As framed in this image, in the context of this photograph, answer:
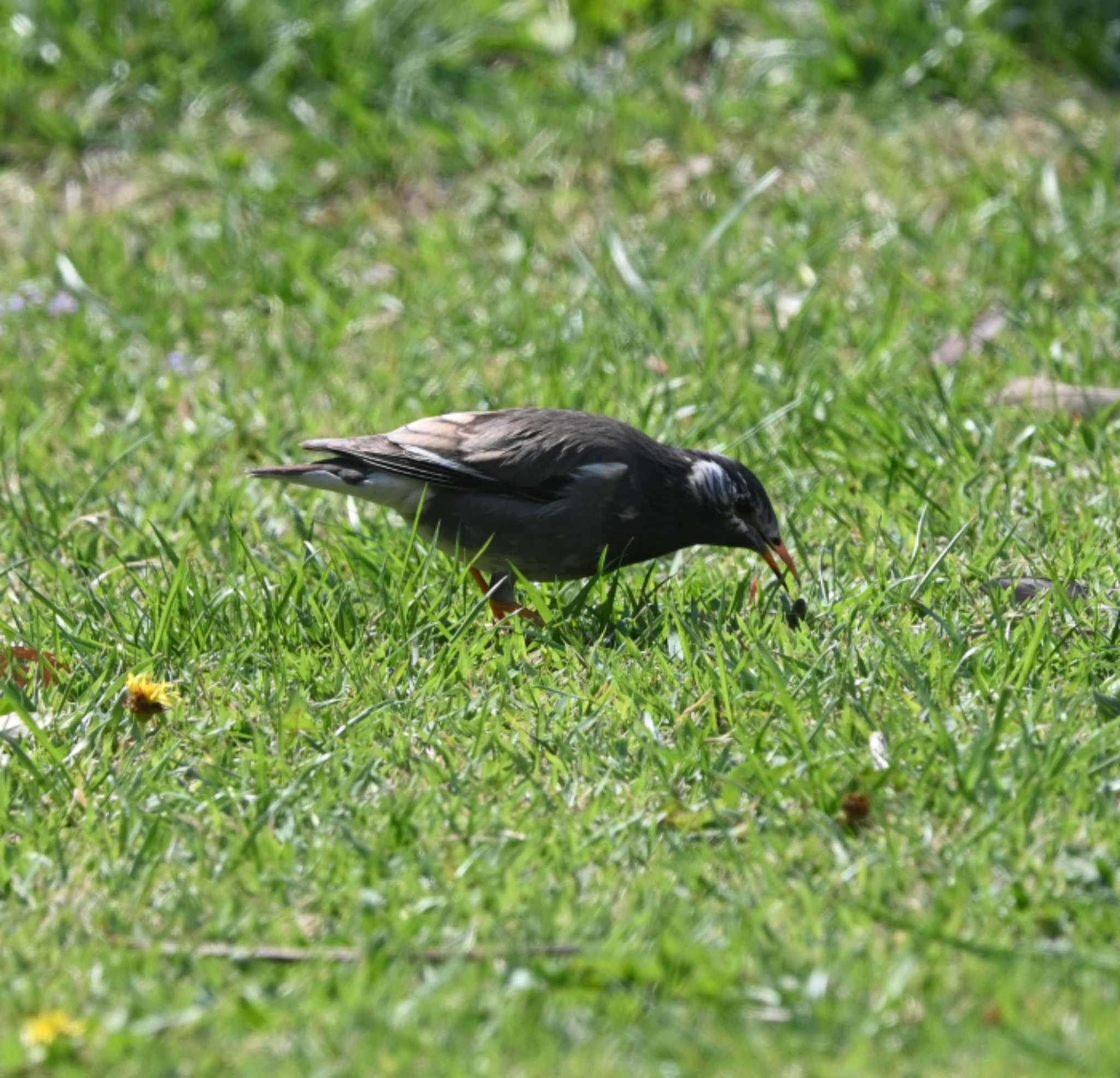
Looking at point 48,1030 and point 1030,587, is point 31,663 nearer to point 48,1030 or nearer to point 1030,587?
point 48,1030

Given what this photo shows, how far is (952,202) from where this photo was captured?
838 centimetres

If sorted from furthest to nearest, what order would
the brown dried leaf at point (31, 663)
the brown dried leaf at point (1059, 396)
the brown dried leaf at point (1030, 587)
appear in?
the brown dried leaf at point (1059, 396) → the brown dried leaf at point (1030, 587) → the brown dried leaf at point (31, 663)

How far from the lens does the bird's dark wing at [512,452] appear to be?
217 inches

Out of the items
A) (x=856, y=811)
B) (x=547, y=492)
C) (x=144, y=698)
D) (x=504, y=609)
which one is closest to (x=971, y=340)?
(x=547, y=492)

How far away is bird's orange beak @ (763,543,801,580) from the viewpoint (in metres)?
5.39

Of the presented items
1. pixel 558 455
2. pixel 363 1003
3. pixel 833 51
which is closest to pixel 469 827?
pixel 363 1003

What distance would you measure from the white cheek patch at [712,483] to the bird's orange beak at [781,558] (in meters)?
0.22

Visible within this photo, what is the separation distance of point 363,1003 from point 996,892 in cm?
133

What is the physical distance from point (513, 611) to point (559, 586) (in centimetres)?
41

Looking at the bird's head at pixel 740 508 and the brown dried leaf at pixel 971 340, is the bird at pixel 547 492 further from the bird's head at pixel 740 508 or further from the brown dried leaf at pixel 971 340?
the brown dried leaf at pixel 971 340

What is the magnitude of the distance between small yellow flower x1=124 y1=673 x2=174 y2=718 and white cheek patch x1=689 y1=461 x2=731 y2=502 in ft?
5.85

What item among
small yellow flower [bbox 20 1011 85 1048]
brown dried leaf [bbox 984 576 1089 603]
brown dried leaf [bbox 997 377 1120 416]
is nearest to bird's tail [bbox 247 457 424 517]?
brown dried leaf [bbox 984 576 1089 603]

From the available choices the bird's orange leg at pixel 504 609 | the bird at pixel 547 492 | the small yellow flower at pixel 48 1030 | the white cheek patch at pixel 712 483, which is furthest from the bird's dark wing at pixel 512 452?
the small yellow flower at pixel 48 1030

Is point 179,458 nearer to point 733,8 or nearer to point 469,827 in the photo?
point 469,827
